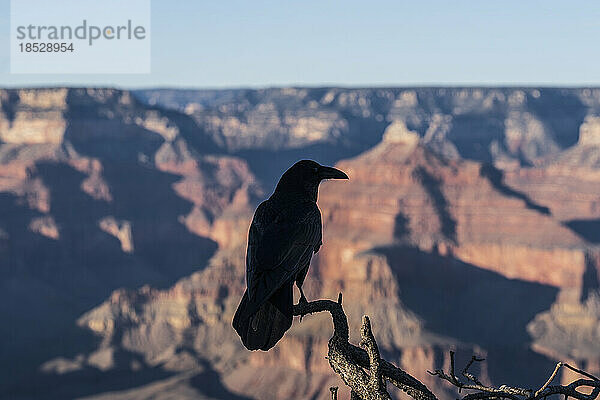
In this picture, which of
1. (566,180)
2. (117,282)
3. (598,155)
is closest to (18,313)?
(117,282)

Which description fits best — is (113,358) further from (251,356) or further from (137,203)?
(137,203)

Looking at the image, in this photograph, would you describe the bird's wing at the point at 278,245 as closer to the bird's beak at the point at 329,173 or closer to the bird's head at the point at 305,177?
the bird's head at the point at 305,177

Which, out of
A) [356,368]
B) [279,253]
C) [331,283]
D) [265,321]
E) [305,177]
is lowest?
[331,283]

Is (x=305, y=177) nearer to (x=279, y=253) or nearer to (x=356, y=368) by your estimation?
(x=279, y=253)

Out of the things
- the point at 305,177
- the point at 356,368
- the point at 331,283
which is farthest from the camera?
the point at 331,283

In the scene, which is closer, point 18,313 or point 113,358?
point 113,358

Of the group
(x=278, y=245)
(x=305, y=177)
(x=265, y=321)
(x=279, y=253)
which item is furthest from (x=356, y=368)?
(x=305, y=177)

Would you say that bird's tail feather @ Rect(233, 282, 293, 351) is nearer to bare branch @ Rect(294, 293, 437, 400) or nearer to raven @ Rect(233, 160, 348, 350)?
raven @ Rect(233, 160, 348, 350)
